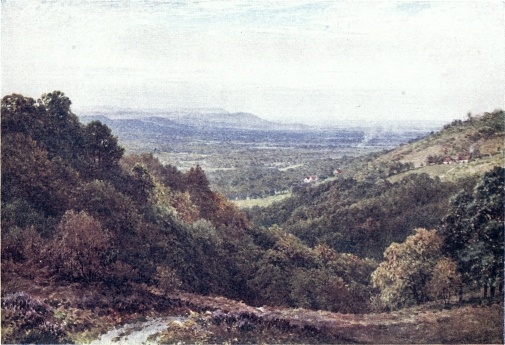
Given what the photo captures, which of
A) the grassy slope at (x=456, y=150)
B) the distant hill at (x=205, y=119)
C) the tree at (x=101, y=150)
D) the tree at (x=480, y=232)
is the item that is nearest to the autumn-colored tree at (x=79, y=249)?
the tree at (x=101, y=150)

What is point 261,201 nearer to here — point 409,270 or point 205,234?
point 205,234

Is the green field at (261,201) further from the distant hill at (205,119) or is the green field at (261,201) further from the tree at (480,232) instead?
the tree at (480,232)

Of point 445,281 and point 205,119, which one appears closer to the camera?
point 445,281

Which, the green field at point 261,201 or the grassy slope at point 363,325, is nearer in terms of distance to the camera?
the grassy slope at point 363,325

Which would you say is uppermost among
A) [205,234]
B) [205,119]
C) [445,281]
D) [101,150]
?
[205,119]

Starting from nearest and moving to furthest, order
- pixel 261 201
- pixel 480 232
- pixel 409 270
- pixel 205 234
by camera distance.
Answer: pixel 480 232 → pixel 409 270 → pixel 205 234 → pixel 261 201

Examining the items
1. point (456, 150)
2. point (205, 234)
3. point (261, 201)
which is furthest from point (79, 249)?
point (456, 150)
